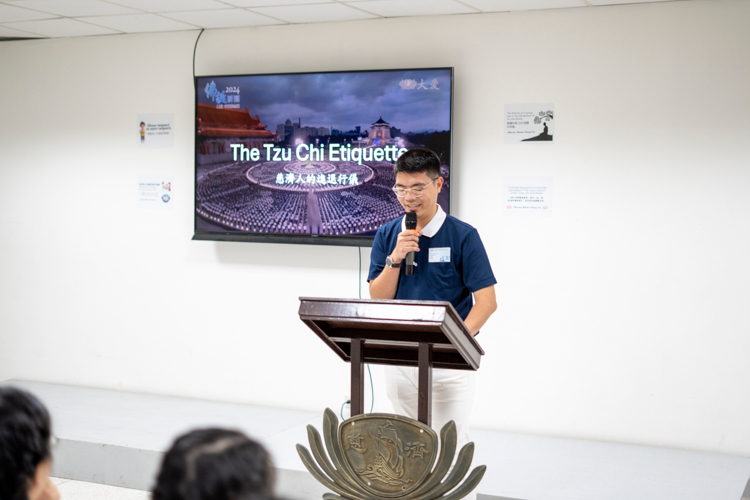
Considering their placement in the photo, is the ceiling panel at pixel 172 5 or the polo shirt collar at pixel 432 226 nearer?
the polo shirt collar at pixel 432 226

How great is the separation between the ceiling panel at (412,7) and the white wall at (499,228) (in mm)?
91

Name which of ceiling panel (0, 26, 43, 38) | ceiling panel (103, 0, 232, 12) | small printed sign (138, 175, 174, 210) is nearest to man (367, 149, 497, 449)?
ceiling panel (103, 0, 232, 12)

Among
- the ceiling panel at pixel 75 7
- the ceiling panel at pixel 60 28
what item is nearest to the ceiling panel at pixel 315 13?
the ceiling panel at pixel 75 7

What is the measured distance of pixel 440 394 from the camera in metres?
2.67

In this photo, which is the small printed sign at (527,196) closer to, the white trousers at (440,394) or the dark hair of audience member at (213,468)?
the white trousers at (440,394)

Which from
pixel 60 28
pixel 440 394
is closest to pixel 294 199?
pixel 60 28

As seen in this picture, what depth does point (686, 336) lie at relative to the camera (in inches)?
161

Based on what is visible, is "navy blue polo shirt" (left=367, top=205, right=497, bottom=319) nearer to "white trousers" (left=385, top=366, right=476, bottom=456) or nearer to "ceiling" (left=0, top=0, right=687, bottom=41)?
"white trousers" (left=385, top=366, right=476, bottom=456)

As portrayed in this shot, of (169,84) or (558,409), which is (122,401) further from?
(558,409)

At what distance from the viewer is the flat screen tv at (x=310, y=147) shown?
4.37 metres

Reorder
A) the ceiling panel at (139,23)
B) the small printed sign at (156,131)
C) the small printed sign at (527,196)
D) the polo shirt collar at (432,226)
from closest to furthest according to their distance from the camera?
the polo shirt collar at (432,226) < the small printed sign at (527,196) < the ceiling panel at (139,23) < the small printed sign at (156,131)

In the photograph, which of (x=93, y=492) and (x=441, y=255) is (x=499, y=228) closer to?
(x=441, y=255)

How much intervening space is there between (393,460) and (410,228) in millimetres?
880

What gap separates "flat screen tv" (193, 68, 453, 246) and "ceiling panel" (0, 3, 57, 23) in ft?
3.35
